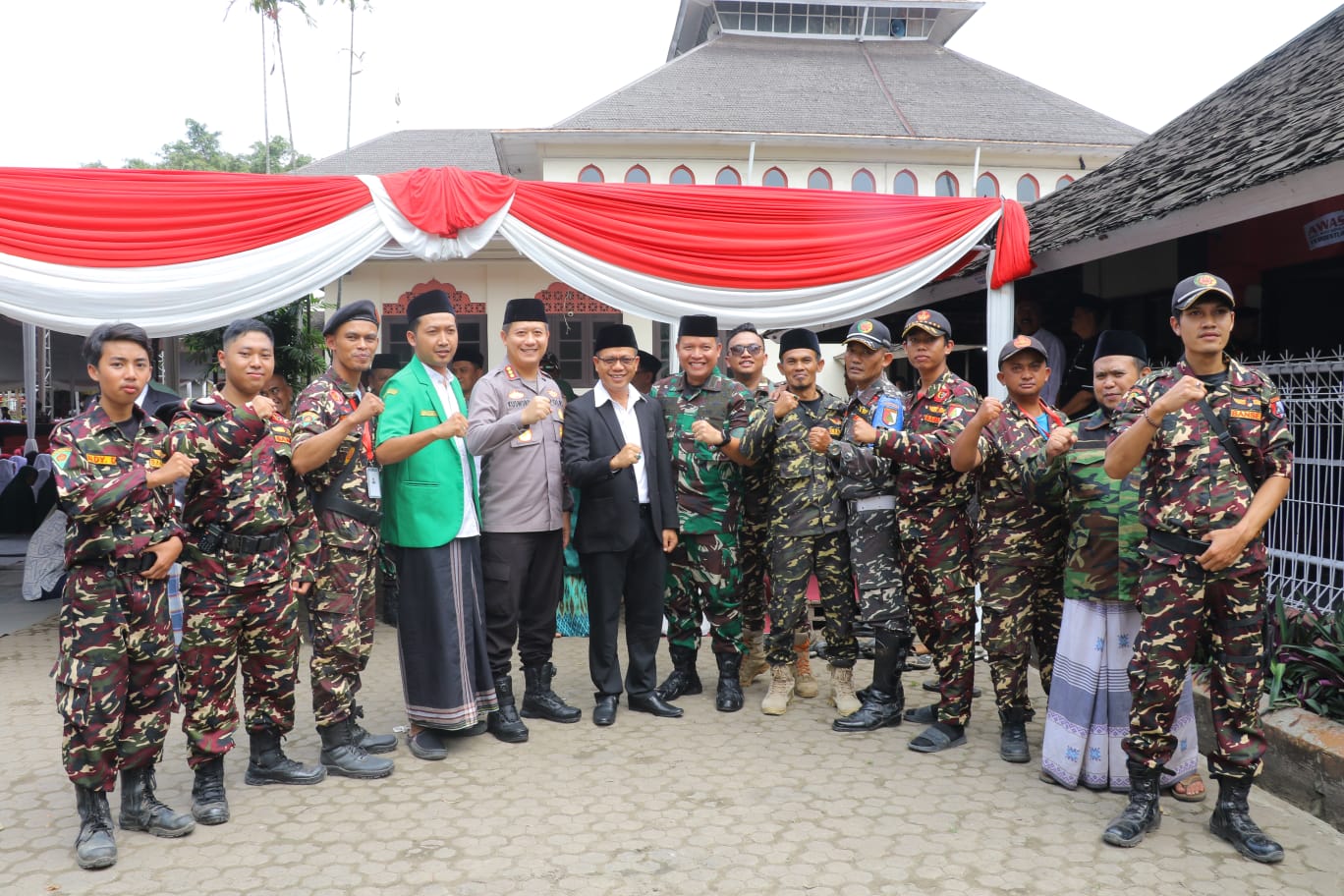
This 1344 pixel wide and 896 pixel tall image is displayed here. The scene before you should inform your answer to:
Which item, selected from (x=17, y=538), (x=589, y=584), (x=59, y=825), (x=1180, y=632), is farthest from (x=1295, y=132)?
(x=17, y=538)

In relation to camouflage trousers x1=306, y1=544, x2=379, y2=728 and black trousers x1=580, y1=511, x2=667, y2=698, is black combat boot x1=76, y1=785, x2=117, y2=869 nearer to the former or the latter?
camouflage trousers x1=306, y1=544, x2=379, y2=728

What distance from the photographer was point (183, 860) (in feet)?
10.1

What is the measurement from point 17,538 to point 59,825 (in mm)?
8452

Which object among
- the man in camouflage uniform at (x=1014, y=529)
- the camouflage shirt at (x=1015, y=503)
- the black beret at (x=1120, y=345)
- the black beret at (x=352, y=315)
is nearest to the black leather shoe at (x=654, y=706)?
the man in camouflage uniform at (x=1014, y=529)

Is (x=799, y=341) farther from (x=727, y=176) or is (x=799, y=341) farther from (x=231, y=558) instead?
(x=727, y=176)

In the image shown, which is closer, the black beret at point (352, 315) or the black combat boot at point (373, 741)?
the black beret at point (352, 315)

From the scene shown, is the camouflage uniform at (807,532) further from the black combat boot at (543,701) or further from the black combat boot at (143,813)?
the black combat boot at (143,813)

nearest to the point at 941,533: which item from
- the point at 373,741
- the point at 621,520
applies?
the point at 621,520

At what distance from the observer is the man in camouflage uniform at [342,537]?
3770mm

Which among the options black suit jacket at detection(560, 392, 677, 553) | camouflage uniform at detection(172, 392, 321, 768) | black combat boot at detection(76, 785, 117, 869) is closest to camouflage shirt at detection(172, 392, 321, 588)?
camouflage uniform at detection(172, 392, 321, 768)

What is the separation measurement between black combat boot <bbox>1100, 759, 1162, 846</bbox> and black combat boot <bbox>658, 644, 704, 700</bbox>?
2.19 m

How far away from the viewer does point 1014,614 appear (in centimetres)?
391

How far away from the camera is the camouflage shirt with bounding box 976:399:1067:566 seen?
12.6ft

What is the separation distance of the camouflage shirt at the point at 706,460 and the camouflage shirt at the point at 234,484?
1.85m
